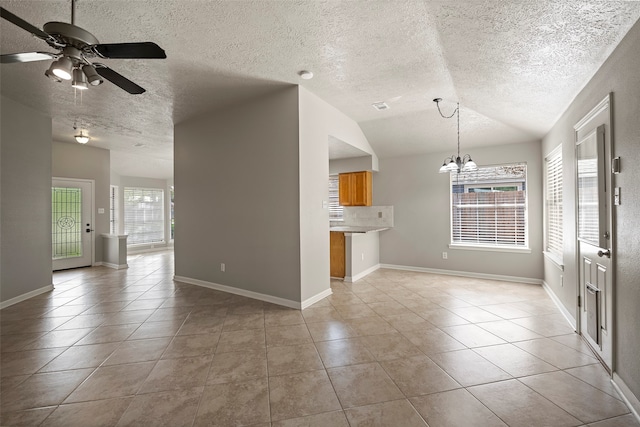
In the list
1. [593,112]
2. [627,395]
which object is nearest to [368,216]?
[593,112]

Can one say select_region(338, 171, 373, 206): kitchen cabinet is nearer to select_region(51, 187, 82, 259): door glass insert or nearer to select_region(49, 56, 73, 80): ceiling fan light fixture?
select_region(49, 56, 73, 80): ceiling fan light fixture

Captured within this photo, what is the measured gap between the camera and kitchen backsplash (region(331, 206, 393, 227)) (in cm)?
636

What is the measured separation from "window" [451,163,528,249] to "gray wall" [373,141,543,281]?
0.14 metres

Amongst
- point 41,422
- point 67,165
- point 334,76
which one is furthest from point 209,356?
point 67,165

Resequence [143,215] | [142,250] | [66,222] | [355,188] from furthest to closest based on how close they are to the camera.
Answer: [143,215]
[142,250]
[66,222]
[355,188]

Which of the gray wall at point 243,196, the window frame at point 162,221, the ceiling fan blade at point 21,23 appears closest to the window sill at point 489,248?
the gray wall at point 243,196

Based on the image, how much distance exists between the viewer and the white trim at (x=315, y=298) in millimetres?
3789

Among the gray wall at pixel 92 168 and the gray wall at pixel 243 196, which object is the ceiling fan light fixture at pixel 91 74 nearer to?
the gray wall at pixel 243 196

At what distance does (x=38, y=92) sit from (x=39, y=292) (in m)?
3.00

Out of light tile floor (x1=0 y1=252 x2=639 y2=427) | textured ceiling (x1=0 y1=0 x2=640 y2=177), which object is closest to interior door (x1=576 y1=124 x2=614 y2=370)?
light tile floor (x1=0 y1=252 x2=639 y2=427)

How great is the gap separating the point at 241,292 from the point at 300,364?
219 centimetres

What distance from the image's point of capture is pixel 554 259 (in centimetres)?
408

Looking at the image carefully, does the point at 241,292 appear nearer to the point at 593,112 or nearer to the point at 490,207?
the point at 593,112

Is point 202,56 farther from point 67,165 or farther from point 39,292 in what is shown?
point 67,165
